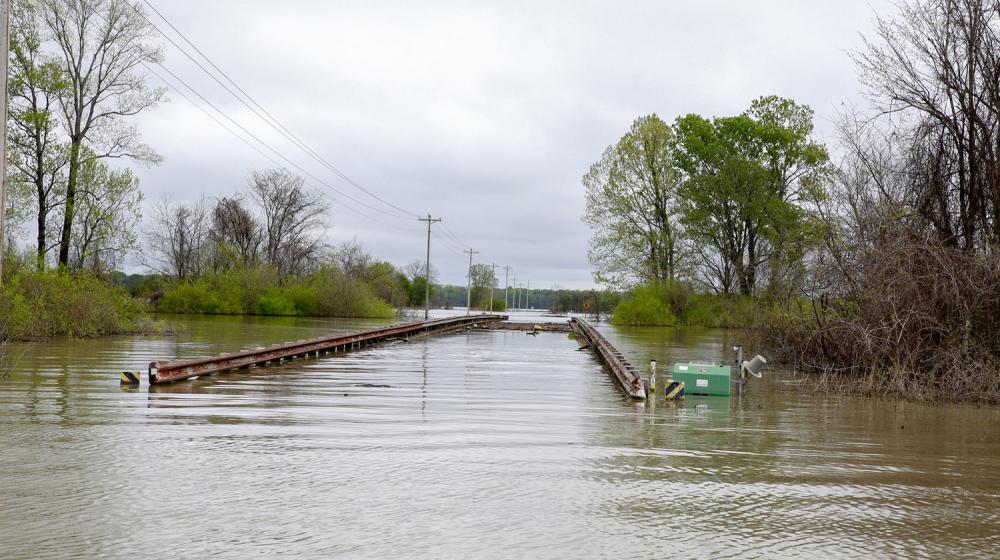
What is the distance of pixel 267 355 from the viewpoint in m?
21.2

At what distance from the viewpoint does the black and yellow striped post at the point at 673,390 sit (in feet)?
48.9

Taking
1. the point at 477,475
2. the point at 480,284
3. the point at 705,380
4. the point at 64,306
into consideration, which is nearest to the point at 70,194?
the point at 64,306

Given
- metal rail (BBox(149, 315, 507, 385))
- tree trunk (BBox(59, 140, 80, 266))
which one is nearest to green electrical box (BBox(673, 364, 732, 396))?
metal rail (BBox(149, 315, 507, 385))

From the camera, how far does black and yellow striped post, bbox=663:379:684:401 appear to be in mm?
14914

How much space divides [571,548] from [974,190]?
17548 mm

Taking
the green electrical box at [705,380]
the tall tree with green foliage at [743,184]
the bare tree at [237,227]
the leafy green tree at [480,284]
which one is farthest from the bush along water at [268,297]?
the leafy green tree at [480,284]

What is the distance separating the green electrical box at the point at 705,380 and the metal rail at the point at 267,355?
9.42 meters

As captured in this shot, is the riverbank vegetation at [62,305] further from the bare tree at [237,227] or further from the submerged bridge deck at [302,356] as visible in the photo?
the bare tree at [237,227]

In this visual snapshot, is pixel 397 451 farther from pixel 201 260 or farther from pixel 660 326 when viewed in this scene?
pixel 201 260

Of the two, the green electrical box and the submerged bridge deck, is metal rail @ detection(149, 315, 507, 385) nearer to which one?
the submerged bridge deck

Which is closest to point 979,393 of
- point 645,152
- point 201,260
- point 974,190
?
point 974,190

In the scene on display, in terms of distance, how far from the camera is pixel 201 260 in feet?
279

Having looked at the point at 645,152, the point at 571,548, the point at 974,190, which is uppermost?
the point at 645,152

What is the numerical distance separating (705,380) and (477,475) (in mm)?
9147
